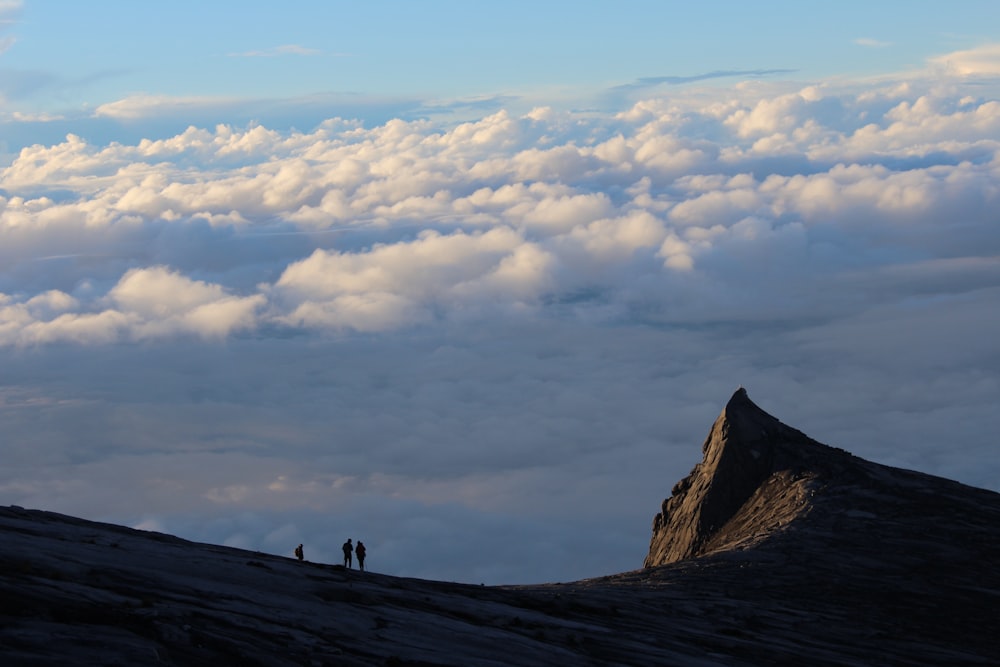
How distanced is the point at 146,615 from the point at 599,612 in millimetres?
18297

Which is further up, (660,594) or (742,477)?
(742,477)

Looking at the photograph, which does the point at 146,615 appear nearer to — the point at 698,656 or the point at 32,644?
the point at 32,644

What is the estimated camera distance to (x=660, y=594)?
44.6 m

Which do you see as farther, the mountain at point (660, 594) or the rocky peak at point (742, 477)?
the rocky peak at point (742, 477)

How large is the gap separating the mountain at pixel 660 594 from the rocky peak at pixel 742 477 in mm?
123

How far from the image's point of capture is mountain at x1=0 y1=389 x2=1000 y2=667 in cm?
2483

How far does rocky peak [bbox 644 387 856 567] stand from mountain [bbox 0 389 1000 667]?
0.40 ft

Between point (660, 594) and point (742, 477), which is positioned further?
point (742, 477)

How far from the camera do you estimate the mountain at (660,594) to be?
977 inches

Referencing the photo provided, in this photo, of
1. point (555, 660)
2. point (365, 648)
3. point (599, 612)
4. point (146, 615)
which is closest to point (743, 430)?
point (599, 612)

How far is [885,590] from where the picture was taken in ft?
156

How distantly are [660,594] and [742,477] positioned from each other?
22297 millimetres

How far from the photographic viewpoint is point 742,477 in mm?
65438

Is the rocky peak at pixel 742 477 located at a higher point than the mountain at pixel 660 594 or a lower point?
higher
